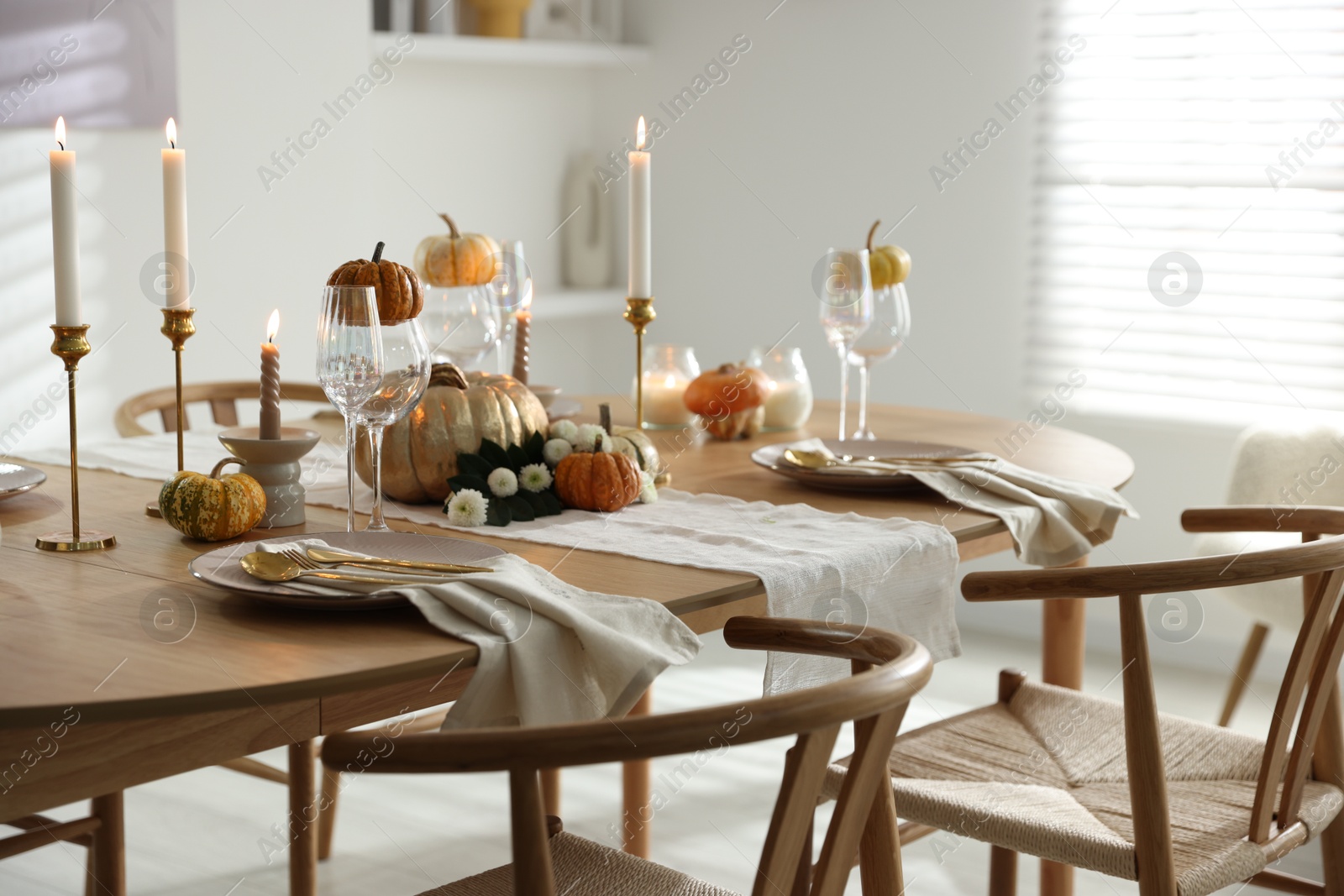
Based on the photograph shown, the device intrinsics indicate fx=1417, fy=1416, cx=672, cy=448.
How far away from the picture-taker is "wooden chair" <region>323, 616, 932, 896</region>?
0.86 m

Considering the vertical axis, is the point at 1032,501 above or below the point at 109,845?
above

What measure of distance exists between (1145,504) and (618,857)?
2.66 metres

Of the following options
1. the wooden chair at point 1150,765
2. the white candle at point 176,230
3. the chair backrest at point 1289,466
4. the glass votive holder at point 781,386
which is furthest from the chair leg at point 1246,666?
the white candle at point 176,230

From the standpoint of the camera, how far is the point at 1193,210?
351cm

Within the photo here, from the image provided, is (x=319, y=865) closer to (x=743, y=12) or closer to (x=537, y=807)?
(x=537, y=807)

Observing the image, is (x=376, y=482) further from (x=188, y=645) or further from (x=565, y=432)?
(x=188, y=645)

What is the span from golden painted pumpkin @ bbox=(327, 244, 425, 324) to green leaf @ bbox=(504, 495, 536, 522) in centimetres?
24

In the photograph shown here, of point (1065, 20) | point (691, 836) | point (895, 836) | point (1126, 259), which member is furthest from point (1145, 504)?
point (895, 836)

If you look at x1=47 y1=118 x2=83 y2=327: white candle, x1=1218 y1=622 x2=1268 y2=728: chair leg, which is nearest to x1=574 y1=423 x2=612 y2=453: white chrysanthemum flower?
x1=47 y1=118 x2=83 y2=327: white candle

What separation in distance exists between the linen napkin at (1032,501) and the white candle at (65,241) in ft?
2.89

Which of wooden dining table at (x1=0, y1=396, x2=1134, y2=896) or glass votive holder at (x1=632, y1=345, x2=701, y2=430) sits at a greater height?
glass votive holder at (x1=632, y1=345, x2=701, y2=430)

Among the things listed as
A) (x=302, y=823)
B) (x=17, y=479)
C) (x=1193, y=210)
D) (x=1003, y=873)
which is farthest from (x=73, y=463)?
(x=1193, y=210)

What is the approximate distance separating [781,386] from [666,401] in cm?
18

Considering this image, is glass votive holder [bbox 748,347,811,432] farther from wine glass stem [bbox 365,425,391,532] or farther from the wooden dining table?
wine glass stem [bbox 365,425,391,532]
